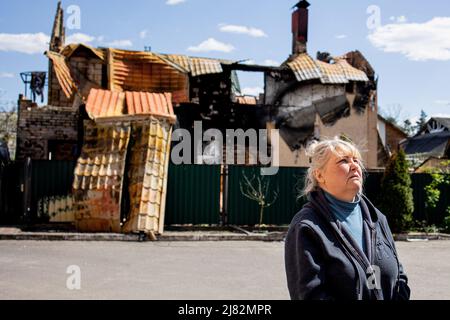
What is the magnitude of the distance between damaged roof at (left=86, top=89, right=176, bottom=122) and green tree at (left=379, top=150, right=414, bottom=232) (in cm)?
660

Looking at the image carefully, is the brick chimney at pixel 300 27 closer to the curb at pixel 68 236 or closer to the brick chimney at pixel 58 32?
the brick chimney at pixel 58 32

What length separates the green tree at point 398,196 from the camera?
15.2 m

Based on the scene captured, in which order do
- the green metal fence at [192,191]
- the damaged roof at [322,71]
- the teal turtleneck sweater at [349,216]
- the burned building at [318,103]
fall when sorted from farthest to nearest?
the damaged roof at [322,71] < the burned building at [318,103] < the green metal fence at [192,191] < the teal turtleneck sweater at [349,216]

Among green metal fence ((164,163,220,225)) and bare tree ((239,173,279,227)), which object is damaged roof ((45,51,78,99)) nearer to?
green metal fence ((164,163,220,225))

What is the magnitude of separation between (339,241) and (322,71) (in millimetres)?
22772

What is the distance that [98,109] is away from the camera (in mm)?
16062

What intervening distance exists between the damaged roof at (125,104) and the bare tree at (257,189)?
9.89ft

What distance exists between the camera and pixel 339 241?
8.95 feet

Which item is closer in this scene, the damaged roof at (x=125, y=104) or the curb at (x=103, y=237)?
the curb at (x=103, y=237)

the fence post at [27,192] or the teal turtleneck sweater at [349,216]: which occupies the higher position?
the teal turtleneck sweater at [349,216]

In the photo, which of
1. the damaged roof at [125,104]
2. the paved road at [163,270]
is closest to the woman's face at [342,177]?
the paved road at [163,270]

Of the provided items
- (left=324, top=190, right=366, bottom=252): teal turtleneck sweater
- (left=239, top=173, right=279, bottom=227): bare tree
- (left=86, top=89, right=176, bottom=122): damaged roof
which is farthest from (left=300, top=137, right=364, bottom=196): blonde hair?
(left=239, top=173, right=279, bottom=227): bare tree

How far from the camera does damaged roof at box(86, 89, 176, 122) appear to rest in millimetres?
15961

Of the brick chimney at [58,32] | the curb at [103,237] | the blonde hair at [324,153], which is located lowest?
the curb at [103,237]
